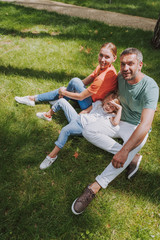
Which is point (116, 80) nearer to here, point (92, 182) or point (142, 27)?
point (92, 182)

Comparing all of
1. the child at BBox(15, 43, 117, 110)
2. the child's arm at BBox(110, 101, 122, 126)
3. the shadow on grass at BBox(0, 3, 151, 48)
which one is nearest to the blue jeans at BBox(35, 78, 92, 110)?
the child at BBox(15, 43, 117, 110)

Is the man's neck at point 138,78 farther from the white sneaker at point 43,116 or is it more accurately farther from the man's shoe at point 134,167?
the white sneaker at point 43,116

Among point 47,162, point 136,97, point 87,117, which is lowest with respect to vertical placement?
point 47,162

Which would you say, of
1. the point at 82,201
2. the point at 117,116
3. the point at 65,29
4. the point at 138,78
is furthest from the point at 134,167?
the point at 65,29

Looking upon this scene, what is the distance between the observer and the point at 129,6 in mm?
7184

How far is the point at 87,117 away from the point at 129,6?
6.71 m

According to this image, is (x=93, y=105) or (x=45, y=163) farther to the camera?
(x=93, y=105)

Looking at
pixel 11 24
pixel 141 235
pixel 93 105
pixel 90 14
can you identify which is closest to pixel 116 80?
pixel 93 105

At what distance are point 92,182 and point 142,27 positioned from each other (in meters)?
5.25

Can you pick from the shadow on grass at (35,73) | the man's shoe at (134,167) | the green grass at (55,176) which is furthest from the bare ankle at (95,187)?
the shadow on grass at (35,73)

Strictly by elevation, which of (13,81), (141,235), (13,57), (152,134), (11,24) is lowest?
(141,235)

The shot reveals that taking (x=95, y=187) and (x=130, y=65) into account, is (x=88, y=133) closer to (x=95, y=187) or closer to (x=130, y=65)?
(x=95, y=187)

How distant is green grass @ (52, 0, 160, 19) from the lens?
21.8ft

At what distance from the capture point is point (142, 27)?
5.64m
